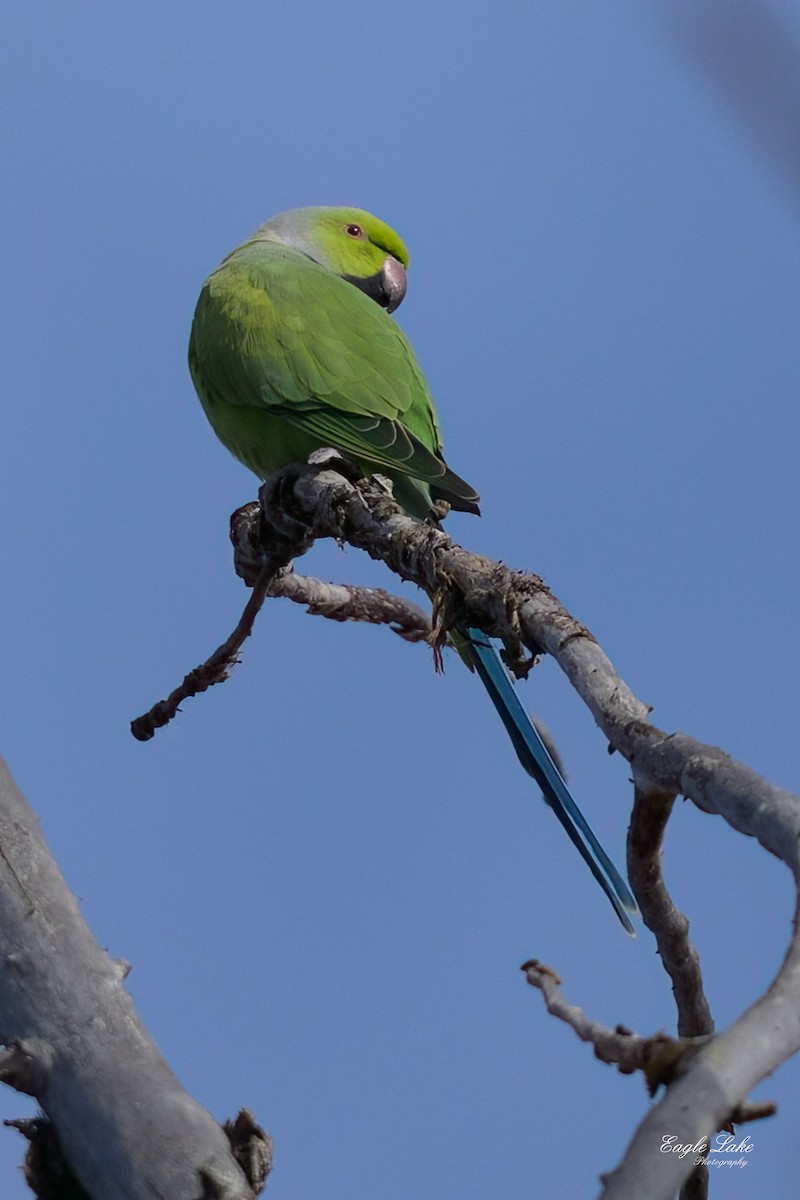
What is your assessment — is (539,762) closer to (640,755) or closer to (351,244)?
(640,755)

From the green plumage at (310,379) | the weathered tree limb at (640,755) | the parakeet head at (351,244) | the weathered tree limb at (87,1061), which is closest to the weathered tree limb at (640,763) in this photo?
the weathered tree limb at (640,755)

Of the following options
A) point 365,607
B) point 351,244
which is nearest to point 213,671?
point 365,607

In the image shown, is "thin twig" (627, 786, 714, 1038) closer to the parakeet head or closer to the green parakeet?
the green parakeet

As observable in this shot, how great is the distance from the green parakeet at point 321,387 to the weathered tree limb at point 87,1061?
3.88ft

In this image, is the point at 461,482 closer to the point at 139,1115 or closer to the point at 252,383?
the point at 252,383

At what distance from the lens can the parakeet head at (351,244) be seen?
4883 millimetres

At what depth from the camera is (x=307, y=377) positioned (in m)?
3.49

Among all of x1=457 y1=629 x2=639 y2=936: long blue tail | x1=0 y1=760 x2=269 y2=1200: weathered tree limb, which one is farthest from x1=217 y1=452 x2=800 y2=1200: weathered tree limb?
x1=0 y1=760 x2=269 y2=1200: weathered tree limb

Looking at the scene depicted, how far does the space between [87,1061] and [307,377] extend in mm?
2157

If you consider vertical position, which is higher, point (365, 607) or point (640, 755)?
point (365, 607)

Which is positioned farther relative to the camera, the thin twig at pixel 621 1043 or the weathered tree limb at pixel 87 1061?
the weathered tree limb at pixel 87 1061

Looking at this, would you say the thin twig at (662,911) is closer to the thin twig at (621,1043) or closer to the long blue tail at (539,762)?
the thin twig at (621,1043)

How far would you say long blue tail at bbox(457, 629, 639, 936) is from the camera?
2.62 metres

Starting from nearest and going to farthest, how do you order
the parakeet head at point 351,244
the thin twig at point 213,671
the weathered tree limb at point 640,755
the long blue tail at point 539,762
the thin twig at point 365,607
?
the weathered tree limb at point 640,755, the long blue tail at point 539,762, the thin twig at point 213,671, the thin twig at point 365,607, the parakeet head at point 351,244
